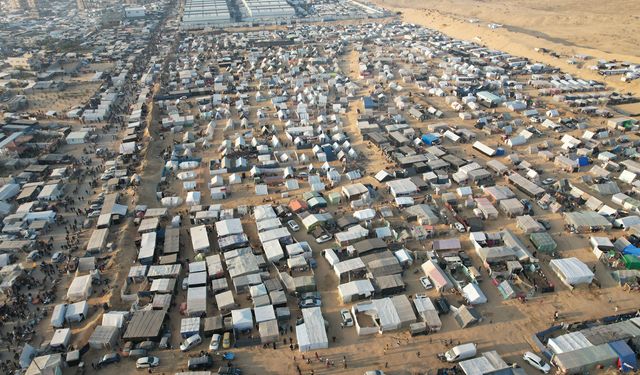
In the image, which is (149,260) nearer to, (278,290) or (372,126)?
(278,290)

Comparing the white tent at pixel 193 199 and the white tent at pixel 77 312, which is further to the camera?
the white tent at pixel 193 199

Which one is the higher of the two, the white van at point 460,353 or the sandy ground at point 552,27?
the sandy ground at point 552,27

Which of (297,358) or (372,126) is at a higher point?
(372,126)

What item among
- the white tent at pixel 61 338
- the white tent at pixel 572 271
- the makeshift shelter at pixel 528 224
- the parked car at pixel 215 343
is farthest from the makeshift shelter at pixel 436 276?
the white tent at pixel 61 338

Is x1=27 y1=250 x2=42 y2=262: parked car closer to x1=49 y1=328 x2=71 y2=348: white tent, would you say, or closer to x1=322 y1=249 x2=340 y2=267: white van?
x1=49 y1=328 x2=71 y2=348: white tent

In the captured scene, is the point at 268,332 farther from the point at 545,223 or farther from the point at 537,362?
the point at 545,223

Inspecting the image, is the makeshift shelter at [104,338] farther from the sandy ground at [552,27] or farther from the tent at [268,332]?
the sandy ground at [552,27]

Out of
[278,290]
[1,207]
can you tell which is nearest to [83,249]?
[1,207]
